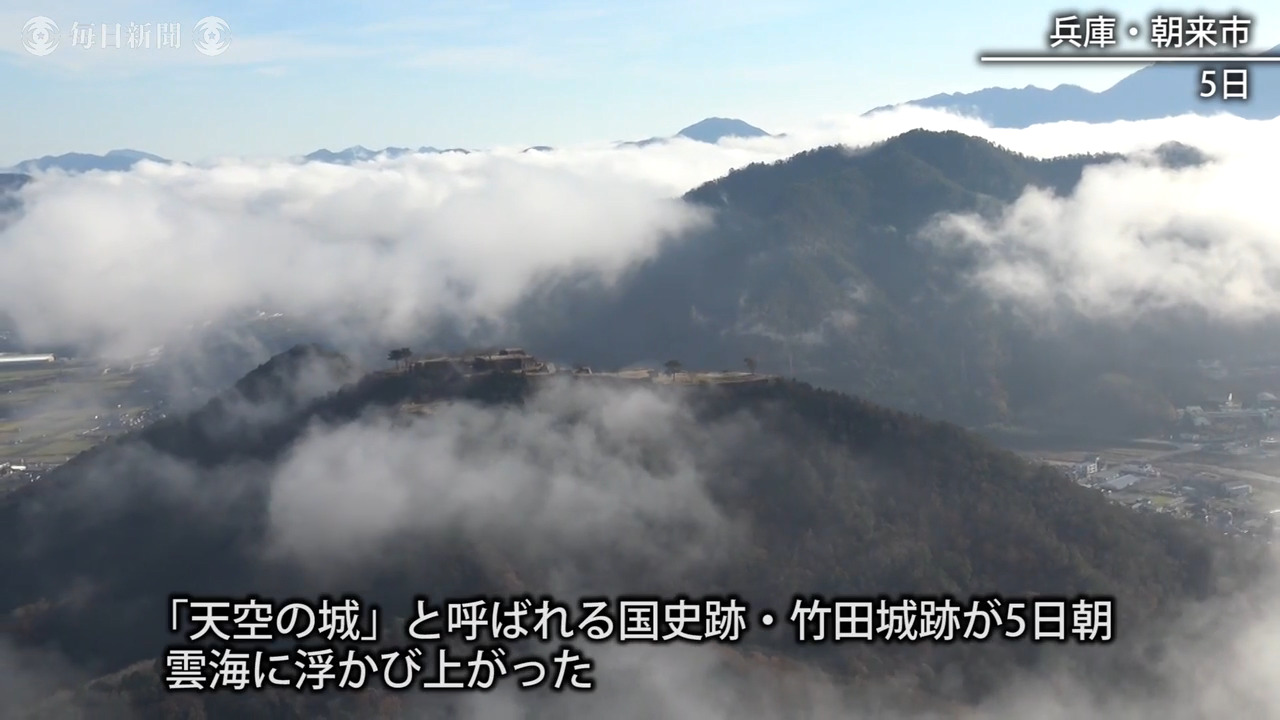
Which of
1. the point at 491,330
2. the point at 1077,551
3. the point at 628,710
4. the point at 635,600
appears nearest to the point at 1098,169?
the point at 491,330

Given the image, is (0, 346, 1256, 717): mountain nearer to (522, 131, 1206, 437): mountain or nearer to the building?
the building

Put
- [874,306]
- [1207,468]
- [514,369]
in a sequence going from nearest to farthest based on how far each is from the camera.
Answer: [514,369] → [1207,468] → [874,306]

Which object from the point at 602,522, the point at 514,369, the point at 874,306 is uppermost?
the point at 514,369

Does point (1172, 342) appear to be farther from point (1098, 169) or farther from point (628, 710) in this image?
point (628, 710)

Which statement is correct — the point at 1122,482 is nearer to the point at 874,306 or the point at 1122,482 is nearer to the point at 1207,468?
the point at 1207,468

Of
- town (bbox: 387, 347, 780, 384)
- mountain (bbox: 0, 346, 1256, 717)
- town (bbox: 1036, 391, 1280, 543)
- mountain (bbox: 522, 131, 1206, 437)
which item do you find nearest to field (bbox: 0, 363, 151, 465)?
mountain (bbox: 0, 346, 1256, 717)

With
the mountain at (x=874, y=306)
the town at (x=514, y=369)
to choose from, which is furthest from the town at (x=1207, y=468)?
the town at (x=514, y=369)

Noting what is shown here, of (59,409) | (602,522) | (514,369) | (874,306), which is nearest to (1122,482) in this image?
(874,306)
